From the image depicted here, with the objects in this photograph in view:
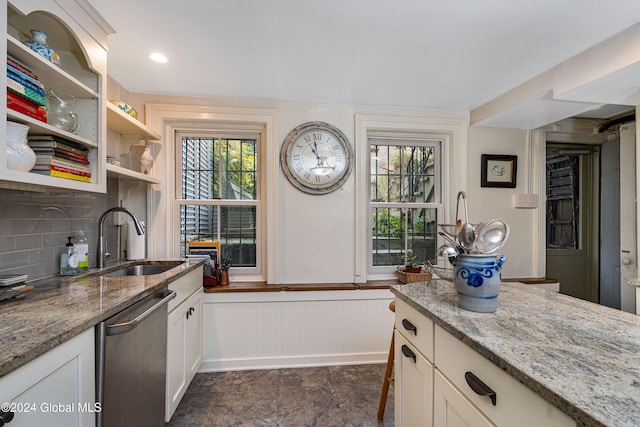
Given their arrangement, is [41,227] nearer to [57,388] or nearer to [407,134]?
[57,388]

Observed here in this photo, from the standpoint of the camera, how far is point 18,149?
110 centimetres

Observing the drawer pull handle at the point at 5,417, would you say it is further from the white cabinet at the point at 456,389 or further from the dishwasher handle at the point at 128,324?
the white cabinet at the point at 456,389

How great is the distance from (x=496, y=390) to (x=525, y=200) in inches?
100

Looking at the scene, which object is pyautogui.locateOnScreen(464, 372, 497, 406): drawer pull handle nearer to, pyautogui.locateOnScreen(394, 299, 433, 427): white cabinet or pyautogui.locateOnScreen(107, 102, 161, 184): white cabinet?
pyautogui.locateOnScreen(394, 299, 433, 427): white cabinet

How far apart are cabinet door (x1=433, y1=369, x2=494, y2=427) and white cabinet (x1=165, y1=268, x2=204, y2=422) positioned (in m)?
1.41

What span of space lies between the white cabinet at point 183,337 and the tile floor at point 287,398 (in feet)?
→ 0.52

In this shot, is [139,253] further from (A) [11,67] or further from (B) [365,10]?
(B) [365,10]

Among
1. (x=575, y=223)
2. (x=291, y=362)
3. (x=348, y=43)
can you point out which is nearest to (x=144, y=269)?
(x=291, y=362)

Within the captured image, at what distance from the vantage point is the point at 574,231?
129 inches

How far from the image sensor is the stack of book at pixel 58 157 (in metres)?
1.26

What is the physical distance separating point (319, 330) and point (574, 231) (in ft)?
10.3

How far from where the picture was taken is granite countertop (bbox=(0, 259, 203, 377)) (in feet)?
2.52

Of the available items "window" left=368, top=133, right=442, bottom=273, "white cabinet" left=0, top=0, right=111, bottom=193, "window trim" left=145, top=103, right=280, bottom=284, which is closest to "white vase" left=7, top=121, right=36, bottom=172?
"white cabinet" left=0, top=0, right=111, bottom=193

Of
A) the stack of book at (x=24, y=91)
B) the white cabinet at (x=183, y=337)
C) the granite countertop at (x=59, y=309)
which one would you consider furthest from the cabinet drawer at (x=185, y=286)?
the stack of book at (x=24, y=91)
